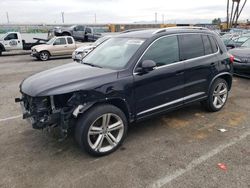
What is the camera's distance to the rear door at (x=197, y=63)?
4535 millimetres

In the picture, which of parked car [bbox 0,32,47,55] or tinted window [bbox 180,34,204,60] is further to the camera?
parked car [bbox 0,32,47,55]

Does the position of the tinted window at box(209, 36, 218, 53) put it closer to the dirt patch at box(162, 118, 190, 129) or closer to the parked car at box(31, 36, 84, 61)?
the dirt patch at box(162, 118, 190, 129)

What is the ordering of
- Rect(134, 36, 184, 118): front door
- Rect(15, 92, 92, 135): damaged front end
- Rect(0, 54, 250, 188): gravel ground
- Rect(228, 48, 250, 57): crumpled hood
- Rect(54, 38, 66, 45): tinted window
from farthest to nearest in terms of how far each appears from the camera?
Rect(54, 38, 66, 45): tinted window
Rect(228, 48, 250, 57): crumpled hood
Rect(134, 36, 184, 118): front door
Rect(15, 92, 92, 135): damaged front end
Rect(0, 54, 250, 188): gravel ground

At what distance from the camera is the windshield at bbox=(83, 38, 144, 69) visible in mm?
3998

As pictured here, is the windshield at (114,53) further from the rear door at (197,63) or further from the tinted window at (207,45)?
the tinted window at (207,45)

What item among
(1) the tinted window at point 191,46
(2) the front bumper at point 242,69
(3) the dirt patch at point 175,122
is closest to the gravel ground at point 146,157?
(3) the dirt patch at point 175,122

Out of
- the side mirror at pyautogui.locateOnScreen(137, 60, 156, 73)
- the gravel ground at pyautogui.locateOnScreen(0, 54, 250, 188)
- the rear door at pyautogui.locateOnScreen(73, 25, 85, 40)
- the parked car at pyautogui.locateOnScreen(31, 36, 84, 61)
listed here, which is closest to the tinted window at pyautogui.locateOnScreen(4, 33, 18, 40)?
the parked car at pyautogui.locateOnScreen(31, 36, 84, 61)

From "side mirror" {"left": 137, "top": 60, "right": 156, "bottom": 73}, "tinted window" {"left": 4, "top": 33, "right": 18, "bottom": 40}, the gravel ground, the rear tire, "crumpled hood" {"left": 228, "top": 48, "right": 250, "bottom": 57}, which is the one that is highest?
"tinted window" {"left": 4, "top": 33, "right": 18, "bottom": 40}

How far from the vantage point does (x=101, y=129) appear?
11.7 feet

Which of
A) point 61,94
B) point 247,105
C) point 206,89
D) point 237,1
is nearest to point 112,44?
point 61,94

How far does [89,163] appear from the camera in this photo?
3.45 metres

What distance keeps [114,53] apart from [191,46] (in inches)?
59.1

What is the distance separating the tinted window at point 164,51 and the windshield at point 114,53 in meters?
0.23

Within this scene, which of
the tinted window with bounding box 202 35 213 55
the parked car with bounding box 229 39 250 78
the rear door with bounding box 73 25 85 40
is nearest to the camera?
the tinted window with bounding box 202 35 213 55
